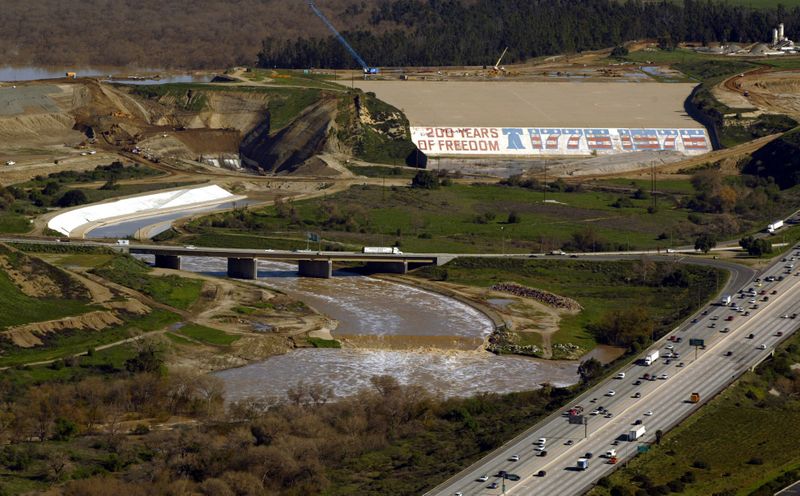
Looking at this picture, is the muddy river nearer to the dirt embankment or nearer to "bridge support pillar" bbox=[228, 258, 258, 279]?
"bridge support pillar" bbox=[228, 258, 258, 279]

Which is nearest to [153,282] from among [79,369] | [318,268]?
[318,268]

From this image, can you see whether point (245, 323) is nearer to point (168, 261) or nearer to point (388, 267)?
point (168, 261)

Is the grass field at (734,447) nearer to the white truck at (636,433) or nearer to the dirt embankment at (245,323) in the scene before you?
the white truck at (636,433)

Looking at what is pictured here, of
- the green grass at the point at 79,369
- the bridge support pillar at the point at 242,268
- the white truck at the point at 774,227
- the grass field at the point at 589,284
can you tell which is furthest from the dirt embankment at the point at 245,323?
the white truck at the point at 774,227

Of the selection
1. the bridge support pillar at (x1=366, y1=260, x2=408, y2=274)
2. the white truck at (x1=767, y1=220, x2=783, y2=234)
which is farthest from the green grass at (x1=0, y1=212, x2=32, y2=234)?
the white truck at (x1=767, y1=220, x2=783, y2=234)

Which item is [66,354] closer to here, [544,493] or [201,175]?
[544,493]
